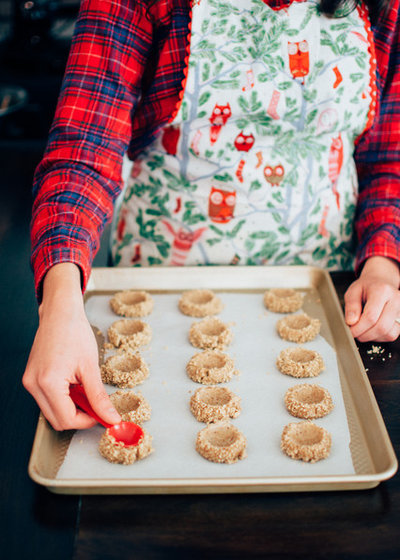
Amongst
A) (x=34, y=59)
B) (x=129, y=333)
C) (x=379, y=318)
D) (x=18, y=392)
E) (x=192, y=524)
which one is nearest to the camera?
(x=192, y=524)

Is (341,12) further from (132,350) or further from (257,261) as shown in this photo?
(132,350)

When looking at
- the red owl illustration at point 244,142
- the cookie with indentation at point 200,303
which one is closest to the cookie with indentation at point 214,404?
the cookie with indentation at point 200,303

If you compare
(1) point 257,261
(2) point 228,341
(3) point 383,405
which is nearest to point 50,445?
(2) point 228,341

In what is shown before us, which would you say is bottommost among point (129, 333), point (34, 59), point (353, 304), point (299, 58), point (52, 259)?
point (34, 59)

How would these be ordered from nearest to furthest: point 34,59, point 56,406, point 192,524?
point 192,524 < point 56,406 < point 34,59

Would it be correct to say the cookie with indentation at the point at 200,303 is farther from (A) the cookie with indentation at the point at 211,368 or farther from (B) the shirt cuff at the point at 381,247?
(B) the shirt cuff at the point at 381,247

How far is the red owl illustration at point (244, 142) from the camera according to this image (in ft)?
3.87

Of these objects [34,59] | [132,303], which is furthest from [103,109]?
[34,59]

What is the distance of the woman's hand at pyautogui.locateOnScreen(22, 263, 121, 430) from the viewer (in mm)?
776

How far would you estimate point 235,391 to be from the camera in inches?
→ 39.1

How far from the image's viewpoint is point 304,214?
4.16 ft

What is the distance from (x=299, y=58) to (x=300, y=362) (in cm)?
60

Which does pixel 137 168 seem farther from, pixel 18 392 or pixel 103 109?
pixel 18 392

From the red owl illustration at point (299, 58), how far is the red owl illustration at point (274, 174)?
19cm
